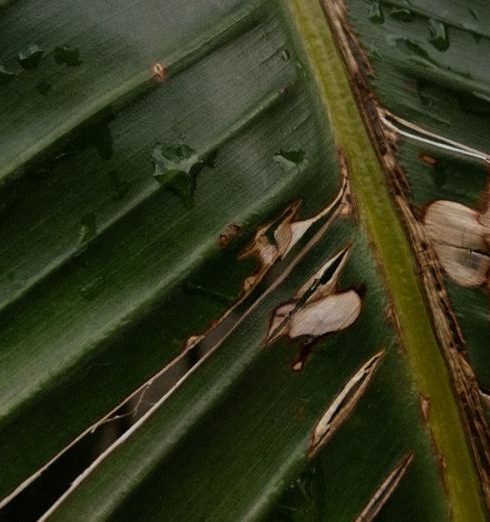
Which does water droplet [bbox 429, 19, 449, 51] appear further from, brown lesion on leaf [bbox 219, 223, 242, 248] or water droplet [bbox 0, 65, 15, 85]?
water droplet [bbox 0, 65, 15, 85]

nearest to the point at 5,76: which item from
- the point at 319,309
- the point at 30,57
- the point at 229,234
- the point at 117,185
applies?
the point at 30,57

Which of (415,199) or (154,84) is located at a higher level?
(154,84)

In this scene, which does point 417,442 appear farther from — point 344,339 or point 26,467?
point 26,467

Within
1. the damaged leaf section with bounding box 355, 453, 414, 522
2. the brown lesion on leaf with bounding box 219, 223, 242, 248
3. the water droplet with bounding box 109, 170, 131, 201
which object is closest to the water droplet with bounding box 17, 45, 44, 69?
the water droplet with bounding box 109, 170, 131, 201

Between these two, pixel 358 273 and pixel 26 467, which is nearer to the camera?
pixel 26 467

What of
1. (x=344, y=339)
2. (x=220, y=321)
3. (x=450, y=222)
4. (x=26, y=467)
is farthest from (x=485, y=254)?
(x=26, y=467)

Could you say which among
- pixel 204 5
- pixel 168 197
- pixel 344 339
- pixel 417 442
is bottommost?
pixel 417 442

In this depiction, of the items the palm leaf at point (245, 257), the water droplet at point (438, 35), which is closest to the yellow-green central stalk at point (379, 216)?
the palm leaf at point (245, 257)
